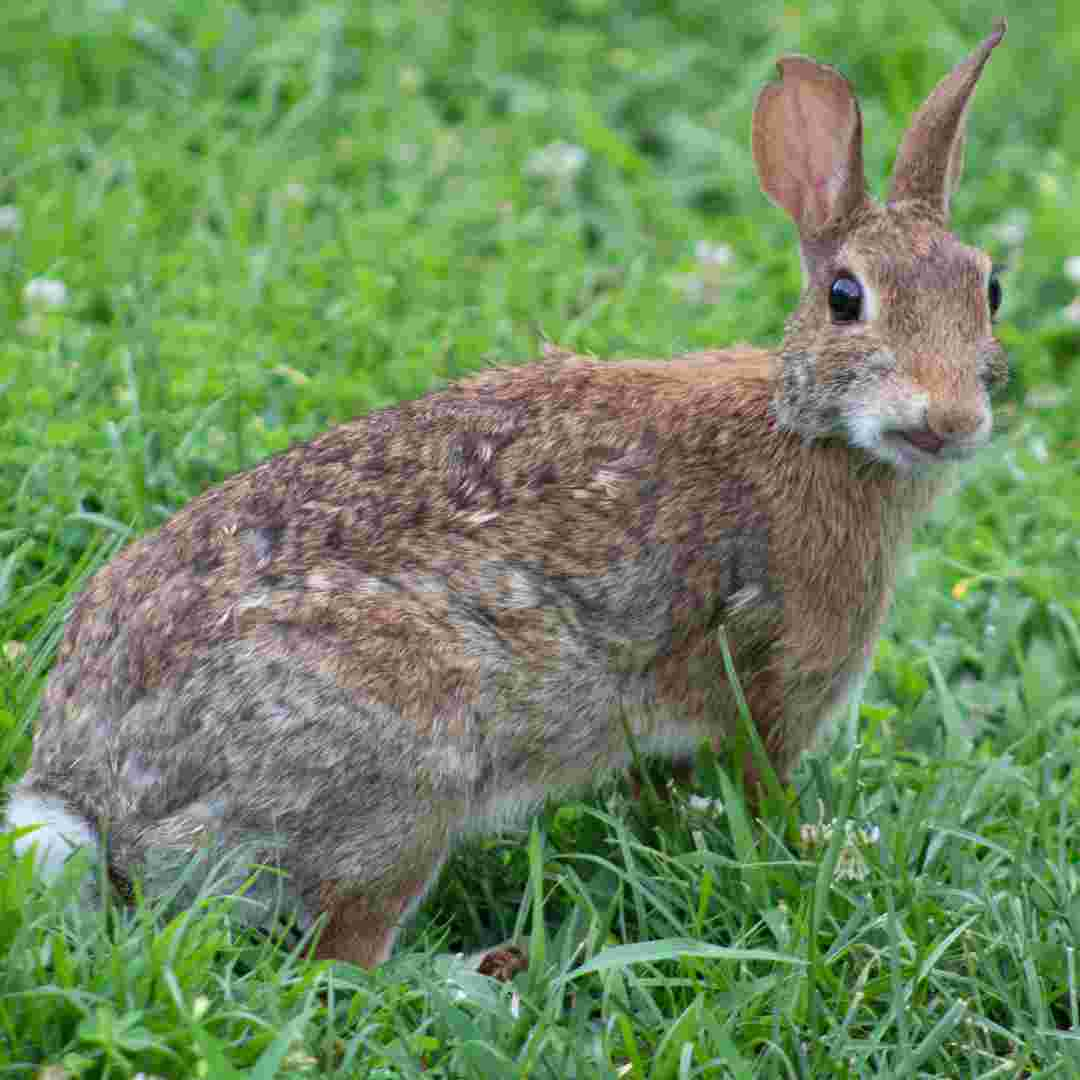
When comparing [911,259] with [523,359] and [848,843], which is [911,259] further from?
[523,359]

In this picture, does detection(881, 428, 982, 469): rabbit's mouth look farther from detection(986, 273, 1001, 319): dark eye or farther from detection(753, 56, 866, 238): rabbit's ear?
detection(753, 56, 866, 238): rabbit's ear

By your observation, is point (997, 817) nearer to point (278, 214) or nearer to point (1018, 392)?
point (1018, 392)

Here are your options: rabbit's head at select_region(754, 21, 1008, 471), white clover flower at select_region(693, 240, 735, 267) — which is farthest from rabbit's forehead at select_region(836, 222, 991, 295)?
white clover flower at select_region(693, 240, 735, 267)

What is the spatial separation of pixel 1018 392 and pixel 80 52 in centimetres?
405

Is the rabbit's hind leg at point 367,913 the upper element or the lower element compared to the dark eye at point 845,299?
lower

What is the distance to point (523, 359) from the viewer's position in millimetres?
6566

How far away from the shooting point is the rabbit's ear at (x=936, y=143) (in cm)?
504

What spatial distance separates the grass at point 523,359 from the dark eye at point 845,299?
1062mm

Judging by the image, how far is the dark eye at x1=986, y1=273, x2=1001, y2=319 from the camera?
4.91 metres

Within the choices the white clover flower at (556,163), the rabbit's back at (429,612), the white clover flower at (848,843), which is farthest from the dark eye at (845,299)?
the white clover flower at (556,163)

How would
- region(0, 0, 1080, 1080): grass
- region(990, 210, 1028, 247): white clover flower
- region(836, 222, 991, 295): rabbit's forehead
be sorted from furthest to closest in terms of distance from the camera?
region(990, 210, 1028, 247): white clover flower < region(836, 222, 991, 295): rabbit's forehead < region(0, 0, 1080, 1080): grass

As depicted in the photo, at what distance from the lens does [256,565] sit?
4.48 meters

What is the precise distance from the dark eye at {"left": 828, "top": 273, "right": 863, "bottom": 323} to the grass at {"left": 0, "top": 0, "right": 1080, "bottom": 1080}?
1.06 meters

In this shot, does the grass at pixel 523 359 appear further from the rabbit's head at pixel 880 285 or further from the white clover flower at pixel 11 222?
the rabbit's head at pixel 880 285
